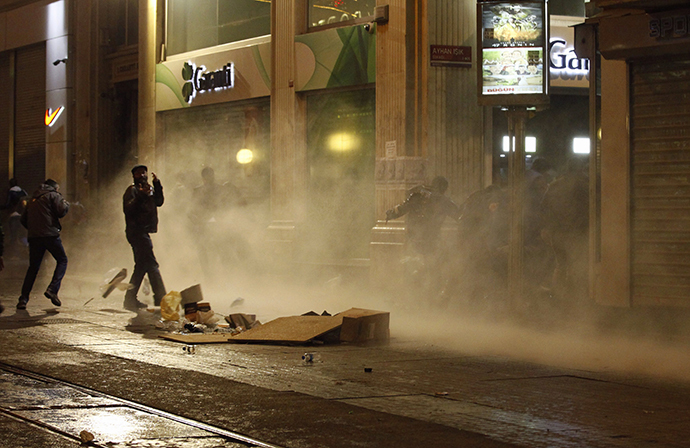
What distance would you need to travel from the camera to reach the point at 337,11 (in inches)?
593

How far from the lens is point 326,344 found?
8188 mm

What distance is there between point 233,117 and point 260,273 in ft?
11.1

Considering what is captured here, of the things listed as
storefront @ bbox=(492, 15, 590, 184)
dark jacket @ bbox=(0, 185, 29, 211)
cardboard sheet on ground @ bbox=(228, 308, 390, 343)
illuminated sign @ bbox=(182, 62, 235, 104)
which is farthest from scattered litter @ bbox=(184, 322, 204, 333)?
dark jacket @ bbox=(0, 185, 29, 211)

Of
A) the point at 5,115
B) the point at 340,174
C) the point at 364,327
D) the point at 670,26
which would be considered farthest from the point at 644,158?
the point at 5,115

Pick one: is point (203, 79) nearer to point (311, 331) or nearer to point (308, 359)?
point (311, 331)

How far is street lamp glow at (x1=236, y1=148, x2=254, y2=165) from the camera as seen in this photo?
54.7 feet

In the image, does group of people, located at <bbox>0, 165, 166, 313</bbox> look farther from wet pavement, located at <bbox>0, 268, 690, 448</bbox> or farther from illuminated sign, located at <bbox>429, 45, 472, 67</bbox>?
illuminated sign, located at <bbox>429, 45, 472, 67</bbox>

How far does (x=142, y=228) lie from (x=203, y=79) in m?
6.88

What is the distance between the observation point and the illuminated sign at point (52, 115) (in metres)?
22.9

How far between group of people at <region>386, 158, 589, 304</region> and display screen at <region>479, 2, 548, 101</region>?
5.98ft

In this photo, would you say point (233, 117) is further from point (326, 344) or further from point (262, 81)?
point (326, 344)

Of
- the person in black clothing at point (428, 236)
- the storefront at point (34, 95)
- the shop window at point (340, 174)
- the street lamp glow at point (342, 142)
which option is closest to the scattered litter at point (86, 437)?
the person in black clothing at point (428, 236)

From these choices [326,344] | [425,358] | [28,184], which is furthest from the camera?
[28,184]

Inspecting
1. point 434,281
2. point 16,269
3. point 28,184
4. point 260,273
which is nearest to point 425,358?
point 434,281
